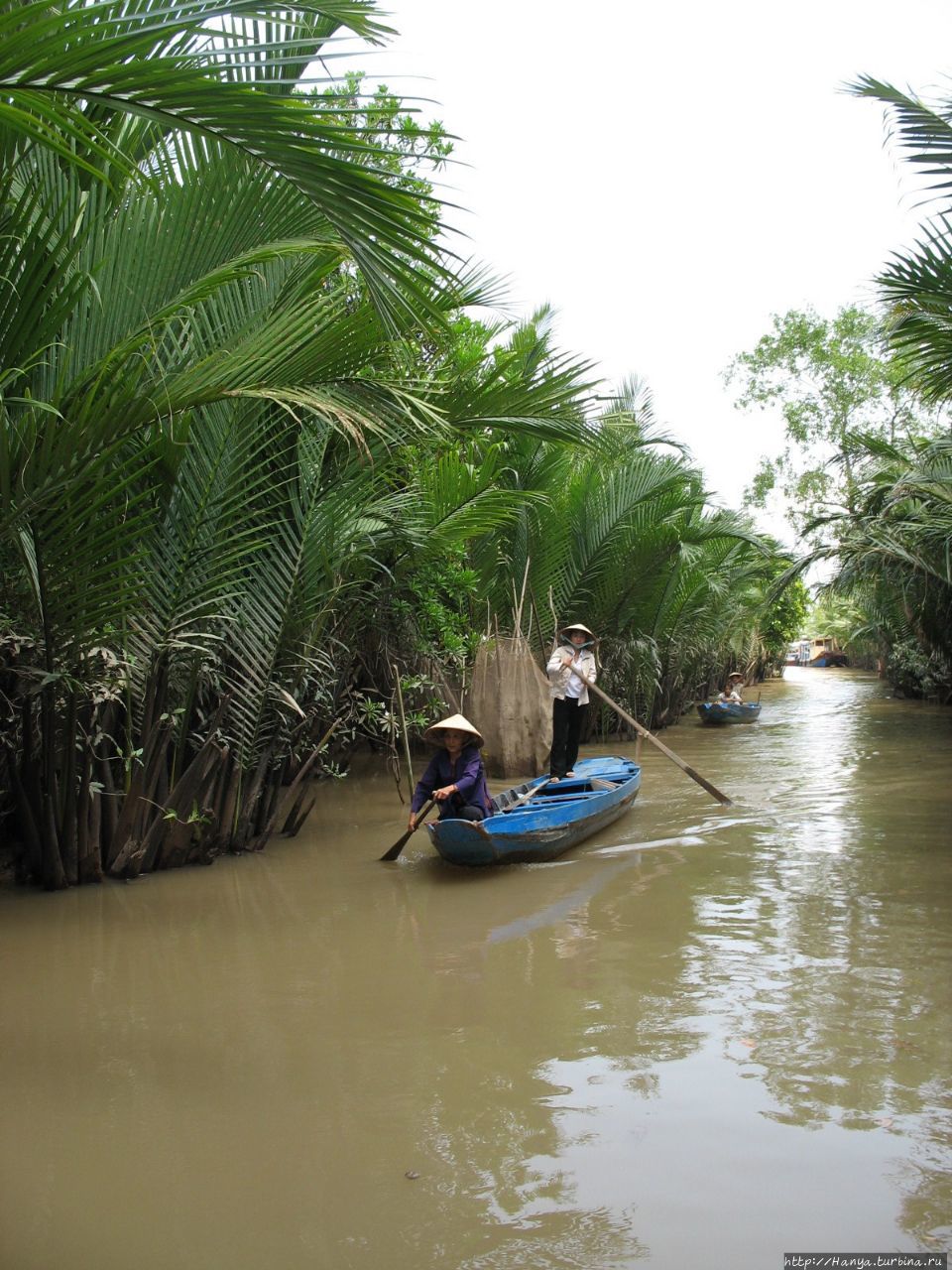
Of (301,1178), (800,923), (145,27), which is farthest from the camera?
(800,923)

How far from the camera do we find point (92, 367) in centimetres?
435

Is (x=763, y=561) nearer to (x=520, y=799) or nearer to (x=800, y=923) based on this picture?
(x=520, y=799)

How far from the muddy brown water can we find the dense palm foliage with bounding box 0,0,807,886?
0.94 m

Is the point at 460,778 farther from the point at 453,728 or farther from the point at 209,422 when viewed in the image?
the point at 209,422

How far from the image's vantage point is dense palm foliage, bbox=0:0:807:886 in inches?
106

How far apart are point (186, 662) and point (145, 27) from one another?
4620mm

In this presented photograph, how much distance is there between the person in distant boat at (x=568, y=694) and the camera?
32.7ft

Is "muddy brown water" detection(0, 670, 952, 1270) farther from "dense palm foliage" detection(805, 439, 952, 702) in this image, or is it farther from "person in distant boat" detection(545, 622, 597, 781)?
"dense palm foliage" detection(805, 439, 952, 702)

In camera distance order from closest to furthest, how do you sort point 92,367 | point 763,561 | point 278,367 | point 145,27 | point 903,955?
point 145,27
point 92,367
point 278,367
point 903,955
point 763,561

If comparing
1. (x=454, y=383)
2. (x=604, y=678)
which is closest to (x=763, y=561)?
(x=604, y=678)

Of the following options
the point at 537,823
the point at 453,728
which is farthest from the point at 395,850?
the point at 453,728

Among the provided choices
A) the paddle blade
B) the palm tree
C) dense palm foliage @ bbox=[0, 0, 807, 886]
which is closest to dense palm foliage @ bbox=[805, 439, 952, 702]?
dense palm foliage @ bbox=[0, 0, 807, 886]

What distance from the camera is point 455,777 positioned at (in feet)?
23.0

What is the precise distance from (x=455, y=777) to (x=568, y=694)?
10.5 ft
